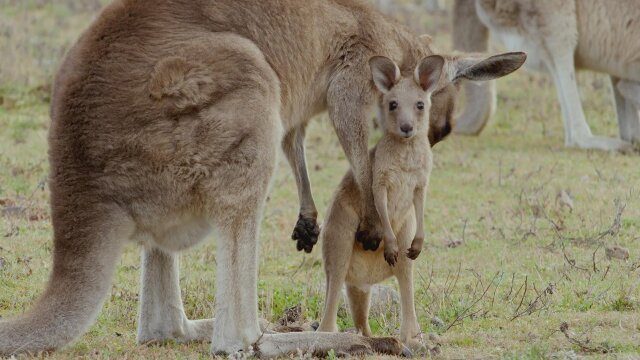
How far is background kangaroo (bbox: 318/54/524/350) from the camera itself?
5363mm

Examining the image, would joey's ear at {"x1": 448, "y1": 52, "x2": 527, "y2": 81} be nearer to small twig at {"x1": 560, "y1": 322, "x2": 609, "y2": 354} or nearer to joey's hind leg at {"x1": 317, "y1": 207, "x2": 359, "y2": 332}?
joey's hind leg at {"x1": 317, "y1": 207, "x2": 359, "y2": 332}

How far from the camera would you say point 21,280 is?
6547 mm

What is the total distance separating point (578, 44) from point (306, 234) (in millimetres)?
5640

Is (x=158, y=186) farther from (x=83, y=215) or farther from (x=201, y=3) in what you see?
(x=201, y=3)

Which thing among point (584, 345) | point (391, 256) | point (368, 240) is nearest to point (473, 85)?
point (368, 240)

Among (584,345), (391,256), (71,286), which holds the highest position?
(391,256)

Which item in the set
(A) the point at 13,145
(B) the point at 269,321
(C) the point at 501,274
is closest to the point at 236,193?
(B) the point at 269,321

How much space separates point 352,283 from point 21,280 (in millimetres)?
1981

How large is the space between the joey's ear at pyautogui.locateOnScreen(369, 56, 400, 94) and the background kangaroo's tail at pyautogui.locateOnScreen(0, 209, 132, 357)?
1325 millimetres

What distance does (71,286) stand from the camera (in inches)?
187

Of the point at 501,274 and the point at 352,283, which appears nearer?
the point at 352,283

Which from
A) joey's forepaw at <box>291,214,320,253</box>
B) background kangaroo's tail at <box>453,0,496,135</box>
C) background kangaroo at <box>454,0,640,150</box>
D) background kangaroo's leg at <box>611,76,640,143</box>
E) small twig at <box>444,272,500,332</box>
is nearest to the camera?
small twig at <box>444,272,500,332</box>

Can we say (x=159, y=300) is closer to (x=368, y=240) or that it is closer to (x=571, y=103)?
(x=368, y=240)

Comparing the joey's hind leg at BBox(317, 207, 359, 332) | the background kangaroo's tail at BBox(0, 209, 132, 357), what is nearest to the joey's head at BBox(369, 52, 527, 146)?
the joey's hind leg at BBox(317, 207, 359, 332)
